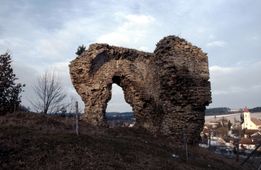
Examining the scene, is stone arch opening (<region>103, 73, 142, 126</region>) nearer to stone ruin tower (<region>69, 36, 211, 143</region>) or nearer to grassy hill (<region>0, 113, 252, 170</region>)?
stone ruin tower (<region>69, 36, 211, 143</region>)

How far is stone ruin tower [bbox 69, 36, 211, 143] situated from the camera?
2233 centimetres

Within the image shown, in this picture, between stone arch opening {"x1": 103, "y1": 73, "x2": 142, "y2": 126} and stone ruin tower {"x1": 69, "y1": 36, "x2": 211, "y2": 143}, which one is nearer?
stone ruin tower {"x1": 69, "y1": 36, "x2": 211, "y2": 143}

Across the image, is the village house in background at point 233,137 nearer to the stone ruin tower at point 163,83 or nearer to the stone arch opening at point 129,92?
the stone ruin tower at point 163,83

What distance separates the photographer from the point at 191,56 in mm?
23328

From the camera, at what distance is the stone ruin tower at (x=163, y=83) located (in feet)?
73.3

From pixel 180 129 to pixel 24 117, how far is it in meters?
8.77

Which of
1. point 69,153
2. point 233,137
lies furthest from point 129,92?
point 233,137

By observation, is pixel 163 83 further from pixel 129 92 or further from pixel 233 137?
pixel 233 137

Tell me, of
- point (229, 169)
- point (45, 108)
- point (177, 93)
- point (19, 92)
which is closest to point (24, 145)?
point (229, 169)

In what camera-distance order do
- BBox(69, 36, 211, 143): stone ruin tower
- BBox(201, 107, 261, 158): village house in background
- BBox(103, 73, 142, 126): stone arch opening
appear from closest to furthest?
BBox(69, 36, 211, 143): stone ruin tower → BBox(103, 73, 142, 126): stone arch opening → BBox(201, 107, 261, 158): village house in background

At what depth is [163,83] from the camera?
22828 mm

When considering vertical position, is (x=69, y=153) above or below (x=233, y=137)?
above

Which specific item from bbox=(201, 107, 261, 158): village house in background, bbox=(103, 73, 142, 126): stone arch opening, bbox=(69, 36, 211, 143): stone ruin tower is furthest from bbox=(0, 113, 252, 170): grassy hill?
bbox=(201, 107, 261, 158): village house in background

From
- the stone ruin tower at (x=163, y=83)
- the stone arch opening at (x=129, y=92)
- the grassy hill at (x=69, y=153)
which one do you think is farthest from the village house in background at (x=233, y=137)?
the grassy hill at (x=69, y=153)
